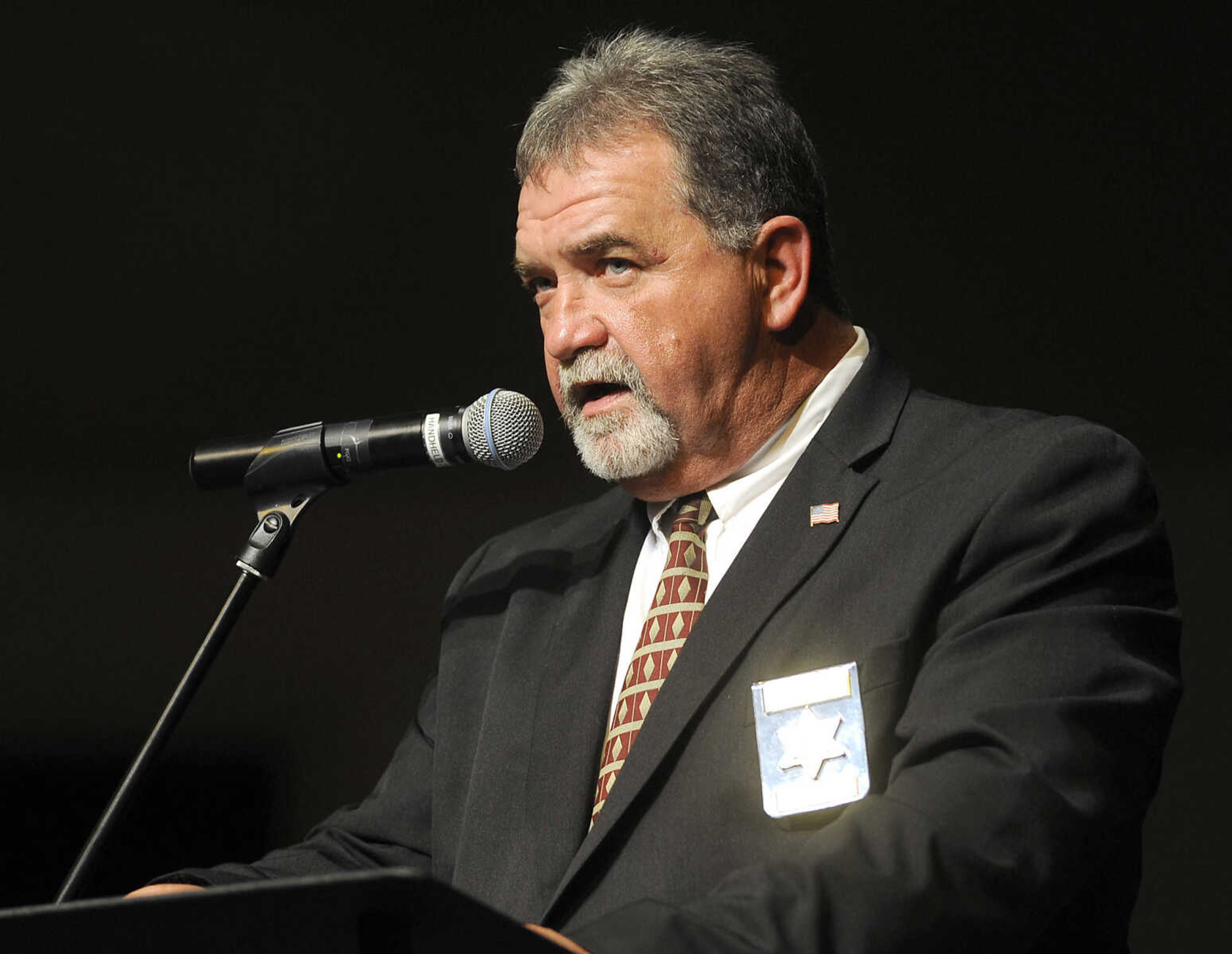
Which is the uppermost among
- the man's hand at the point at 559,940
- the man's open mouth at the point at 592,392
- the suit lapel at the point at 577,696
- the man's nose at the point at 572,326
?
Answer: the man's nose at the point at 572,326

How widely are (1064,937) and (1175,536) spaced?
1180mm

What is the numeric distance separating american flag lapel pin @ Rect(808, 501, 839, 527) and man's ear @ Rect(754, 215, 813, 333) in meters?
0.37

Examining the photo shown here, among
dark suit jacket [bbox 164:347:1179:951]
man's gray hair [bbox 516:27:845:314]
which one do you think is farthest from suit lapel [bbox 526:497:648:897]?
man's gray hair [bbox 516:27:845:314]

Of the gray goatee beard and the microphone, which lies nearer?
the microphone

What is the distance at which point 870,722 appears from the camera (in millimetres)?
1699

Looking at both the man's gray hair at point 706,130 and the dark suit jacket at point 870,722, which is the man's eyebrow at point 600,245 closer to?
the man's gray hair at point 706,130

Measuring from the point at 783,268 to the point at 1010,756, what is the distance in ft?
3.21

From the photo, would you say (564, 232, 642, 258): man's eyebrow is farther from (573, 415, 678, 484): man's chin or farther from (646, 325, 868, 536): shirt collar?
(646, 325, 868, 536): shirt collar

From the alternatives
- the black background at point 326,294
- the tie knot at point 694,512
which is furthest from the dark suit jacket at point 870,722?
the black background at point 326,294

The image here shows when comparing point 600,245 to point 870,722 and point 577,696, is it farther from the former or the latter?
point 870,722

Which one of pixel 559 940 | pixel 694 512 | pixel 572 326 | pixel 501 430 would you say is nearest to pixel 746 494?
pixel 694 512

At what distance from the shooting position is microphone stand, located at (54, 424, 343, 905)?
168 centimetres

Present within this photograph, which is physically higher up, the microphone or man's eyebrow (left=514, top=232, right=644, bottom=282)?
man's eyebrow (left=514, top=232, right=644, bottom=282)

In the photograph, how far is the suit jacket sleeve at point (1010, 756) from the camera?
1.43m
